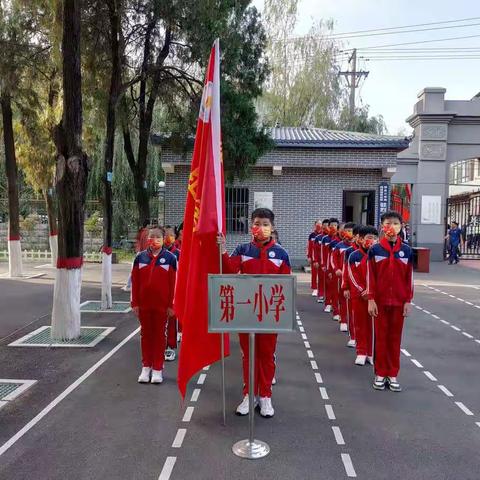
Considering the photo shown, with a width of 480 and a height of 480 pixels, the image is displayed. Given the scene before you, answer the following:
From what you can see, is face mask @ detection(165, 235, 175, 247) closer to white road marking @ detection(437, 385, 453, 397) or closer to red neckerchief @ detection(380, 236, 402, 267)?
red neckerchief @ detection(380, 236, 402, 267)

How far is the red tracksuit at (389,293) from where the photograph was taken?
5332 millimetres

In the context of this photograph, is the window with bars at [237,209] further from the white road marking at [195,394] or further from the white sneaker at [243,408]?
the white sneaker at [243,408]

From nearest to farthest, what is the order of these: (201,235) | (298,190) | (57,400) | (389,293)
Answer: (201,235)
(57,400)
(389,293)
(298,190)

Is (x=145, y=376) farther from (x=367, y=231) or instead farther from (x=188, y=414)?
(x=367, y=231)

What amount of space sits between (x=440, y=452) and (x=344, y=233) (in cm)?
465

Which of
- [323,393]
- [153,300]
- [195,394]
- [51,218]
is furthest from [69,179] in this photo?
[51,218]

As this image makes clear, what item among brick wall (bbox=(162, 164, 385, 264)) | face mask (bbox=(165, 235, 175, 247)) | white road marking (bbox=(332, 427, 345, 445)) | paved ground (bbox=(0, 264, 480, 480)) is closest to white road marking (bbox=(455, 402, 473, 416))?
paved ground (bbox=(0, 264, 480, 480))

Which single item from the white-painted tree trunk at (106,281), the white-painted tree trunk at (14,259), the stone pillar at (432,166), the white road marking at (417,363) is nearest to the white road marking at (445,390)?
the white road marking at (417,363)

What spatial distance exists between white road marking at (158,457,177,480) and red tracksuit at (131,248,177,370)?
181 centimetres

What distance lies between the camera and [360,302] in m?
6.41

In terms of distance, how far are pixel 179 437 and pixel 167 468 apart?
0.51 m

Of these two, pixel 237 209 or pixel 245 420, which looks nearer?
pixel 245 420

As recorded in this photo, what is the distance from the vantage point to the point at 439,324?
8.89 m

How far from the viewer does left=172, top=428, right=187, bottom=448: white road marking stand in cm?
403
